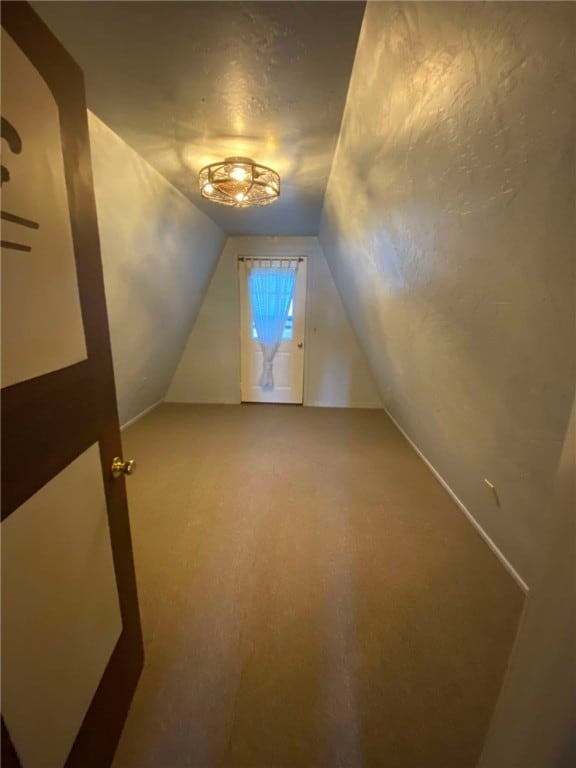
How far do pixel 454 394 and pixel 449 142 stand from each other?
3.74 ft

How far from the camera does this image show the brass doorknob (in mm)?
1021

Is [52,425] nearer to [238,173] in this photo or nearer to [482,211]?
[482,211]

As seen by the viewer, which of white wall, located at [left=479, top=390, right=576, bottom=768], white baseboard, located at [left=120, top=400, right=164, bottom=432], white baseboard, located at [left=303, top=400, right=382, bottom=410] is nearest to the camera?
white wall, located at [left=479, top=390, right=576, bottom=768]

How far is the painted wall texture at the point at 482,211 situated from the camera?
2.22 ft

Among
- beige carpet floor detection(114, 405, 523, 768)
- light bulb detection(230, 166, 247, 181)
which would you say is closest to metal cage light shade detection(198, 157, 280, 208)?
light bulb detection(230, 166, 247, 181)

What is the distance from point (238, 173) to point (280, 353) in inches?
104

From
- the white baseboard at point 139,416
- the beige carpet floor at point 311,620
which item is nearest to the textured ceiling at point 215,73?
the beige carpet floor at point 311,620

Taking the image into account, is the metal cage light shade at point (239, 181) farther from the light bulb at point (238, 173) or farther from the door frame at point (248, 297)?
the door frame at point (248, 297)

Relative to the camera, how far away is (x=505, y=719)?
27.8 inches

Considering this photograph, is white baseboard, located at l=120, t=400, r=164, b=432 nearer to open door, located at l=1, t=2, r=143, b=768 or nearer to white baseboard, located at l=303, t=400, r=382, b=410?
white baseboard, located at l=303, t=400, r=382, b=410

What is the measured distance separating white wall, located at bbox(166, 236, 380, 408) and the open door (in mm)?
3269

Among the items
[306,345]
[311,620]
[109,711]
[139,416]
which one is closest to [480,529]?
[311,620]

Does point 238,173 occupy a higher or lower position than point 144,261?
higher

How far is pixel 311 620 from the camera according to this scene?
1502 mm
